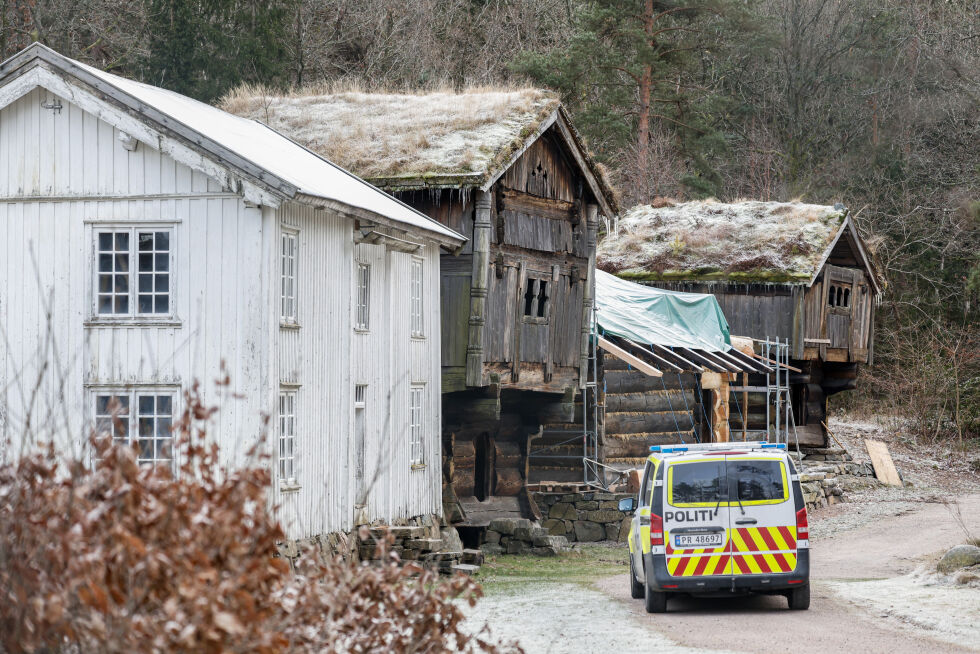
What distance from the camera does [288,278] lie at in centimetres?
1745

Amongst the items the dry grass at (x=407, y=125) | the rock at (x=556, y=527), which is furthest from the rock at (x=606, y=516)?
the dry grass at (x=407, y=125)

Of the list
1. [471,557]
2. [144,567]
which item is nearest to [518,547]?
[471,557]

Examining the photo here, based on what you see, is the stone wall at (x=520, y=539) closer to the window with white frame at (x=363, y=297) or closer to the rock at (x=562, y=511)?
the rock at (x=562, y=511)

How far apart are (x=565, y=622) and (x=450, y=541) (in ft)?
23.1

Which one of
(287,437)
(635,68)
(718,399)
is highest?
(635,68)

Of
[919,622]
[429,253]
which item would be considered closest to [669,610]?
[919,622]

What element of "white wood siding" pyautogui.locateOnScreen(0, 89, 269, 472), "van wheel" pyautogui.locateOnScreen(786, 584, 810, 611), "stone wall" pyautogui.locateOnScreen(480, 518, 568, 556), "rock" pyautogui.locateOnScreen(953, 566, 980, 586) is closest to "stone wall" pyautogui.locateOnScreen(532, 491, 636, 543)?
"stone wall" pyautogui.locateOnScreen(480, 518, 568, 556)

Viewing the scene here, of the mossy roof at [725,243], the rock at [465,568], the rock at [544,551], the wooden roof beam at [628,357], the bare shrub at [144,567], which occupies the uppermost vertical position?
the mossy roof at [725,243]

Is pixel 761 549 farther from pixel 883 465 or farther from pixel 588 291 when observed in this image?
pixel 883 465

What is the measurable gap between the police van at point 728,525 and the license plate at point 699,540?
12 mm

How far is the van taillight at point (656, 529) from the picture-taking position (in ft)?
49.6

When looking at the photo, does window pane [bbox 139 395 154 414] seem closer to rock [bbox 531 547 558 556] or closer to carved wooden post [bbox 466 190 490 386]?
carved wooden post [bbox 466 190 490 386]

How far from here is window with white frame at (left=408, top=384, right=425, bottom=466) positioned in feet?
72.0

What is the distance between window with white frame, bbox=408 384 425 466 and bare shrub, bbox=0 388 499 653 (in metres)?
14.9
